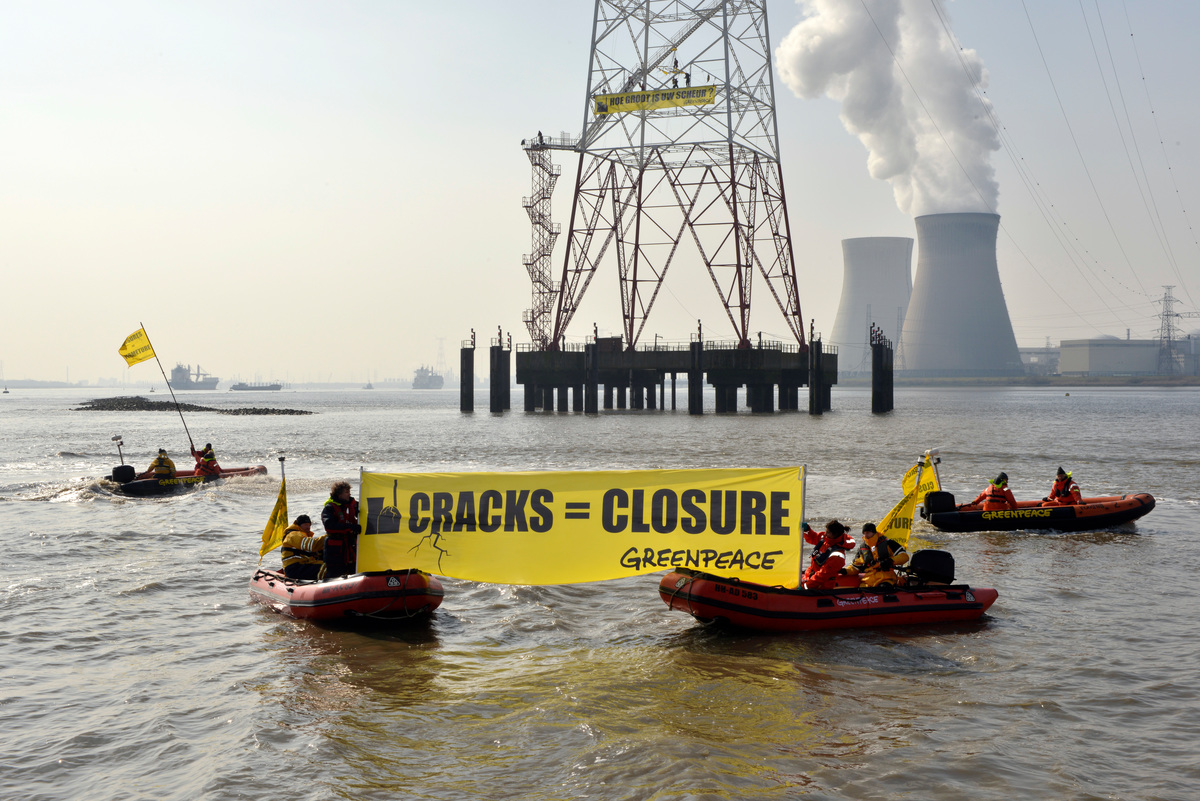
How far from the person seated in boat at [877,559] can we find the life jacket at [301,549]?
847cm

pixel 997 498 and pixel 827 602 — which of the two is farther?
pixel 997 498

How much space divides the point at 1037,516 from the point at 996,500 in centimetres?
110

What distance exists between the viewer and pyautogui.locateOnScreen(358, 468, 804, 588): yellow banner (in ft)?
37.6

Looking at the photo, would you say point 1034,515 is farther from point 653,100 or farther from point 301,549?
point 653,100

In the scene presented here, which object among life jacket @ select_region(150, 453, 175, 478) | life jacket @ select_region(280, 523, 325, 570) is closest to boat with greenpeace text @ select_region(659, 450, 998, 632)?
life jacket @ select_region(280, 523, 325, 570)

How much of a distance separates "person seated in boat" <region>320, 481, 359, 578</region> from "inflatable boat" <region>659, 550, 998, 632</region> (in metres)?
4.73

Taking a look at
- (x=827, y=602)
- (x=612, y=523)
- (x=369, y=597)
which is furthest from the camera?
(x=827, y=602)

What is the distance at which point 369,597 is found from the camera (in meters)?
12.4

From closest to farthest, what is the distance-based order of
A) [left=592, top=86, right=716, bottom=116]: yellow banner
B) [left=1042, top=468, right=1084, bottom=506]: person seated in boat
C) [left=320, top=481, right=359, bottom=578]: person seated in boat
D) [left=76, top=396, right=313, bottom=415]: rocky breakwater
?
1. [left=320, top=481, right=359, bottom=578]: person seated in boat
2. [left=1042, top=468, right=1084, bottom=506]: person seated in boat
3. [left=592, top=86, right=716, bottom=116]: yellow banner
4. [left=76, top=396, right=313, bottom=415]: rocky breakwater

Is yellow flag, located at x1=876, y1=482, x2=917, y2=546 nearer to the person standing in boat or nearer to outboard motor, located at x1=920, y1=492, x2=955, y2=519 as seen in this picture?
outboard motor, located at x1=920, y1=492, x2=955, y2=519

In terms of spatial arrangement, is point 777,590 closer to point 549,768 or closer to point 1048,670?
point 1048,670

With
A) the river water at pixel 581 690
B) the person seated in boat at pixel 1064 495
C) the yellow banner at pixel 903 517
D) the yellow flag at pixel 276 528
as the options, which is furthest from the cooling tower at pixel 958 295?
the yellow flag at pixel 276 528

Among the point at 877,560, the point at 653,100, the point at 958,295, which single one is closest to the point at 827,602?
the point at 877,560

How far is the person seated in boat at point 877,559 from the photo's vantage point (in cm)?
1339
